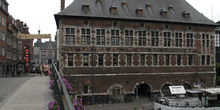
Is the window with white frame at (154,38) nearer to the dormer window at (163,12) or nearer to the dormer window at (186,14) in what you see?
the dormer window at (163,12)

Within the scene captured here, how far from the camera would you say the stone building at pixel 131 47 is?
1991 centimetres

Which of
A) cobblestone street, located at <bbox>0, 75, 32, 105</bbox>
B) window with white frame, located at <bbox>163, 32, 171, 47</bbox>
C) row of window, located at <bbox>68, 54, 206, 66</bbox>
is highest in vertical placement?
window with white frame, located at <bbox>163, 32, 171, 47</bbox>

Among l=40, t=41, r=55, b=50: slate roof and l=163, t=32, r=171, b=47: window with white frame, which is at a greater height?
l=40, t=41, r=55, b=50: slate roof

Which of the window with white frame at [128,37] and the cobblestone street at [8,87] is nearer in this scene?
the cobblestone street at [8,87]

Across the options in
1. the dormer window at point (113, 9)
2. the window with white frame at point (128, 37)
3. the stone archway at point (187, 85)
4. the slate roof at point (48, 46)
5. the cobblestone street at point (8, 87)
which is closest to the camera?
the cobblestone street at point (8, 87)

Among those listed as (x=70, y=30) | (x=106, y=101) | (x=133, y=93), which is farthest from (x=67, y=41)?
(x=133, y=93)

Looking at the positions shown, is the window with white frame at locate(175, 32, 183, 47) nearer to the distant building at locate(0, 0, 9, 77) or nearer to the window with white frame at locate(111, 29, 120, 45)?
the window with white frame at locate(111, 29, 120, 45)

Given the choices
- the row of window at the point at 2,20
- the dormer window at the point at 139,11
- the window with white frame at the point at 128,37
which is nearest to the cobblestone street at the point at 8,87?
the window with white frame at the point at 128,37

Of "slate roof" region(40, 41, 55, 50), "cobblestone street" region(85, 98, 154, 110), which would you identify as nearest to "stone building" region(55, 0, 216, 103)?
"cobblestone street" region(85, 98, 154, 110)

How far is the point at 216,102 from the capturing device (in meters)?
16.2

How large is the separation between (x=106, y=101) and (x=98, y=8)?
1119 cm

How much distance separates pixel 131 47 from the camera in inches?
844

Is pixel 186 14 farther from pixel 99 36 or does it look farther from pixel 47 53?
pixel 47 53

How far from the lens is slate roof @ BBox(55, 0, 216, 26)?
20.5 metres
